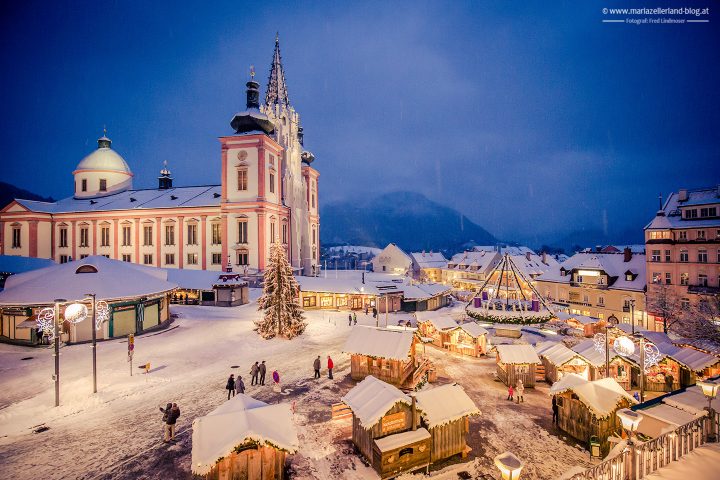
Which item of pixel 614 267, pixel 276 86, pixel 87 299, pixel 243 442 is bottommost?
pixel 243 442

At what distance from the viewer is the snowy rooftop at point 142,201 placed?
50.8 meters

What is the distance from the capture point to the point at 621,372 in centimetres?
1969

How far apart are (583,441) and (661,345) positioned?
11796 millimetres

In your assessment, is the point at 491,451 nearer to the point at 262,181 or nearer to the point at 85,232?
the point at 262,181

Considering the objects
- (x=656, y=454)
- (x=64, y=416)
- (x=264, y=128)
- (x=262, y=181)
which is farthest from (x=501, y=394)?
(x=264, y=128)

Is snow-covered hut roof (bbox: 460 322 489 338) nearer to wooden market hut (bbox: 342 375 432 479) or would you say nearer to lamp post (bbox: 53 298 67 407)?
wooden market hut (bbox: 342 375 432 479)

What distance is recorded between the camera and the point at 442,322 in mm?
26750

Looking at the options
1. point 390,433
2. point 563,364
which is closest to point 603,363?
point 563,364

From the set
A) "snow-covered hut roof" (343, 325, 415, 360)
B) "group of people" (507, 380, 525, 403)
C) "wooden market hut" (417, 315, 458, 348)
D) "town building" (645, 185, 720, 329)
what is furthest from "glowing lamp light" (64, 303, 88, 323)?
"town building" (645, 185, 720, 329)

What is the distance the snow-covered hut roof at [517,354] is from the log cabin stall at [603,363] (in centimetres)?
286

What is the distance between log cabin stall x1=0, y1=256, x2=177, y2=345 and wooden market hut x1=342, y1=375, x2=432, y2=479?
65.6ft

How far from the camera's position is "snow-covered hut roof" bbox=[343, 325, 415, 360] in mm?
Answer: 18031

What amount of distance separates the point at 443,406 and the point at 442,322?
15.4m

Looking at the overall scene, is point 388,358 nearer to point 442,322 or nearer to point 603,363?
point 442,322
